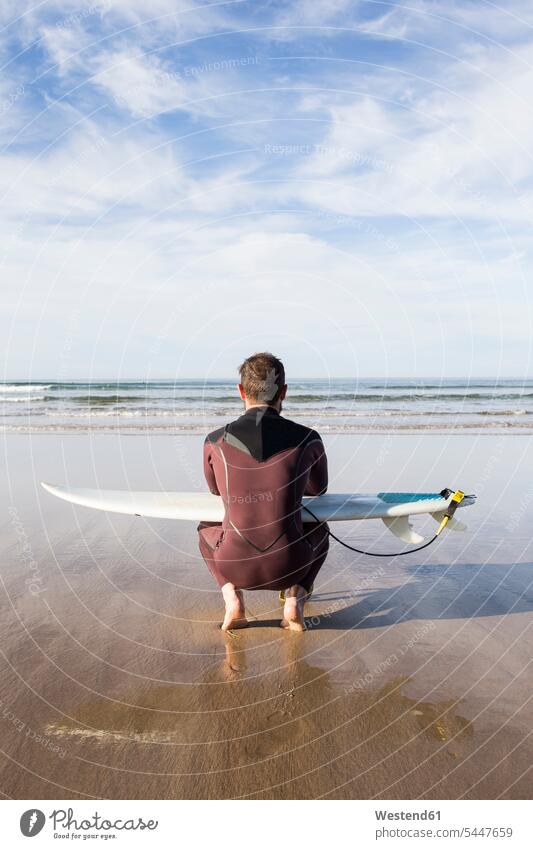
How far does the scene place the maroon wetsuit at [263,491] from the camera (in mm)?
3471

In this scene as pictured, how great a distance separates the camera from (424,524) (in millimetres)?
6402

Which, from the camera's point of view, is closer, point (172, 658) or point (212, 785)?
point (212, 785)

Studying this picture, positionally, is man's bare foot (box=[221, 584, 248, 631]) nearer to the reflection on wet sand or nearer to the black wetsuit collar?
the reflection on wet sand

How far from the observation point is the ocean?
16.6 meters

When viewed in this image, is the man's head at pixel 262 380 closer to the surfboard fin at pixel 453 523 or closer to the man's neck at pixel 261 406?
the man's neck at pixel 261 406

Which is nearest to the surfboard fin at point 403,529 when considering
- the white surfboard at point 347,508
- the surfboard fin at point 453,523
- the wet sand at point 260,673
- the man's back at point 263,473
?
the white surfboard at point 347,508

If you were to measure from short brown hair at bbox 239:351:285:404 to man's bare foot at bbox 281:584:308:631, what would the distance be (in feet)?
3.90

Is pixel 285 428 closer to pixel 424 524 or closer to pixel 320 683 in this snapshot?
pixel 320 683

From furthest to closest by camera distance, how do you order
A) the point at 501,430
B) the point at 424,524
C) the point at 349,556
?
the point at 501,430 < the point at 424,524 < the point at 349,556
